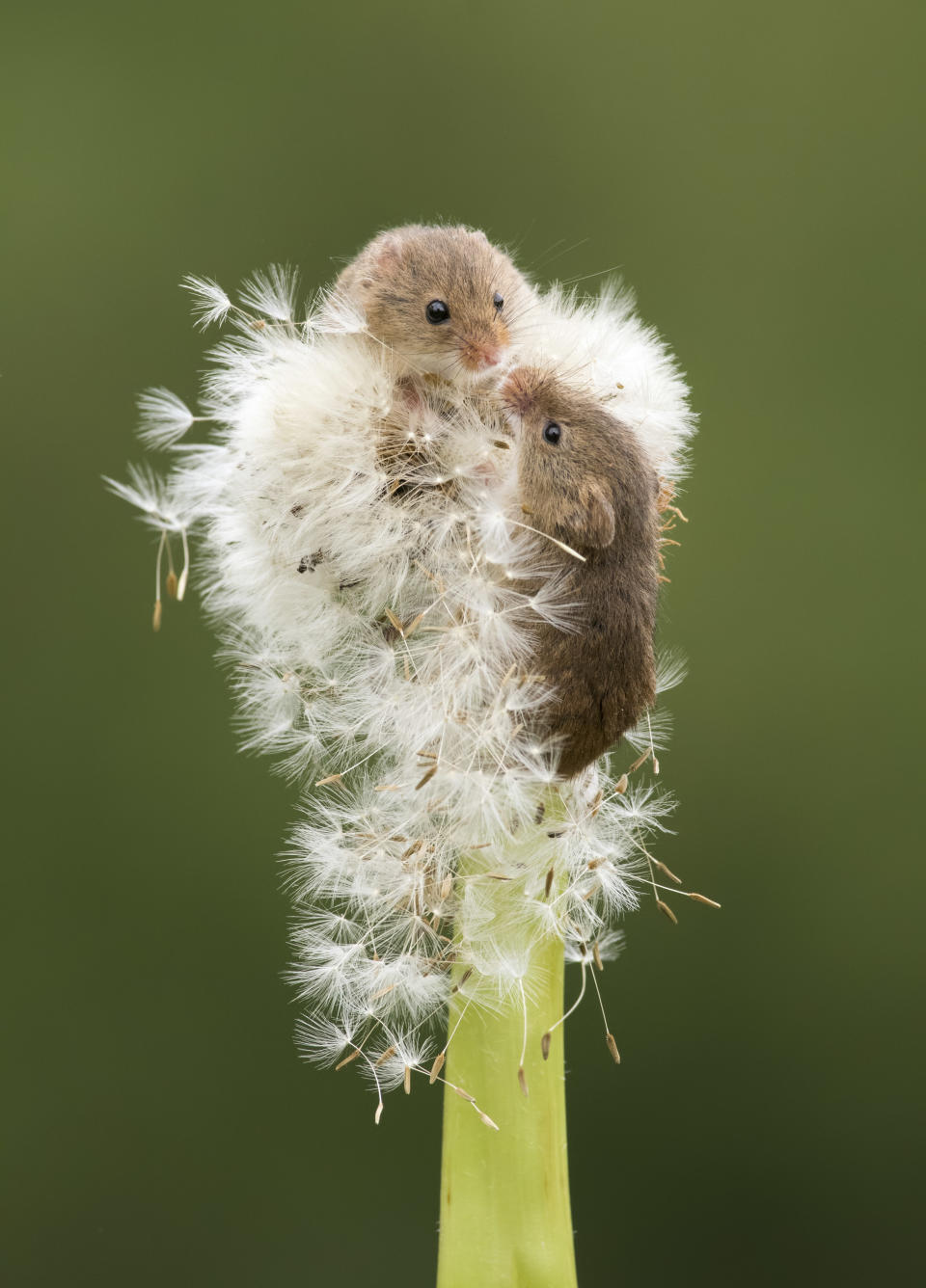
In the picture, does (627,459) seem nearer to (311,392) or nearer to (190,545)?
(311,392)

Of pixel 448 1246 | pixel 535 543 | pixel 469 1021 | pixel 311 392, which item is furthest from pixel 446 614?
pixel 448 1246

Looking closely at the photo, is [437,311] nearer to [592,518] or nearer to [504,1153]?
[592,518]

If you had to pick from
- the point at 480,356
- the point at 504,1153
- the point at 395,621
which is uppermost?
the point at 480,356

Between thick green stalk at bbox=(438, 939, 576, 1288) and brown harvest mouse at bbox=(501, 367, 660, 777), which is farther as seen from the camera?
thick green stalk at bbox=(438, 939, 576, 1288)

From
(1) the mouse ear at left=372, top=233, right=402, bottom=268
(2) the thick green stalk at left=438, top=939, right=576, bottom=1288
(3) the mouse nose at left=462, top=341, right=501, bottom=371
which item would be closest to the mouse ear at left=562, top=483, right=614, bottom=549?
(3) the mouse nose at left=462, top=341, right=501, bottom=371

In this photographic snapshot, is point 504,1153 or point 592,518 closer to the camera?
point 592,518

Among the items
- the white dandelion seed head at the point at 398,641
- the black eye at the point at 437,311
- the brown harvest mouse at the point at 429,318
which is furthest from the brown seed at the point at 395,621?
the black eye at the point at 437,311

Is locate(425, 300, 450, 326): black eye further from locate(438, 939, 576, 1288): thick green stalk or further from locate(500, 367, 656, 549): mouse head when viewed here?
locate(438, 939, 576, 1288): thick green stalk

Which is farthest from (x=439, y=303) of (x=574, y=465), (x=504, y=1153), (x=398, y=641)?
(x=504, y=1153)
